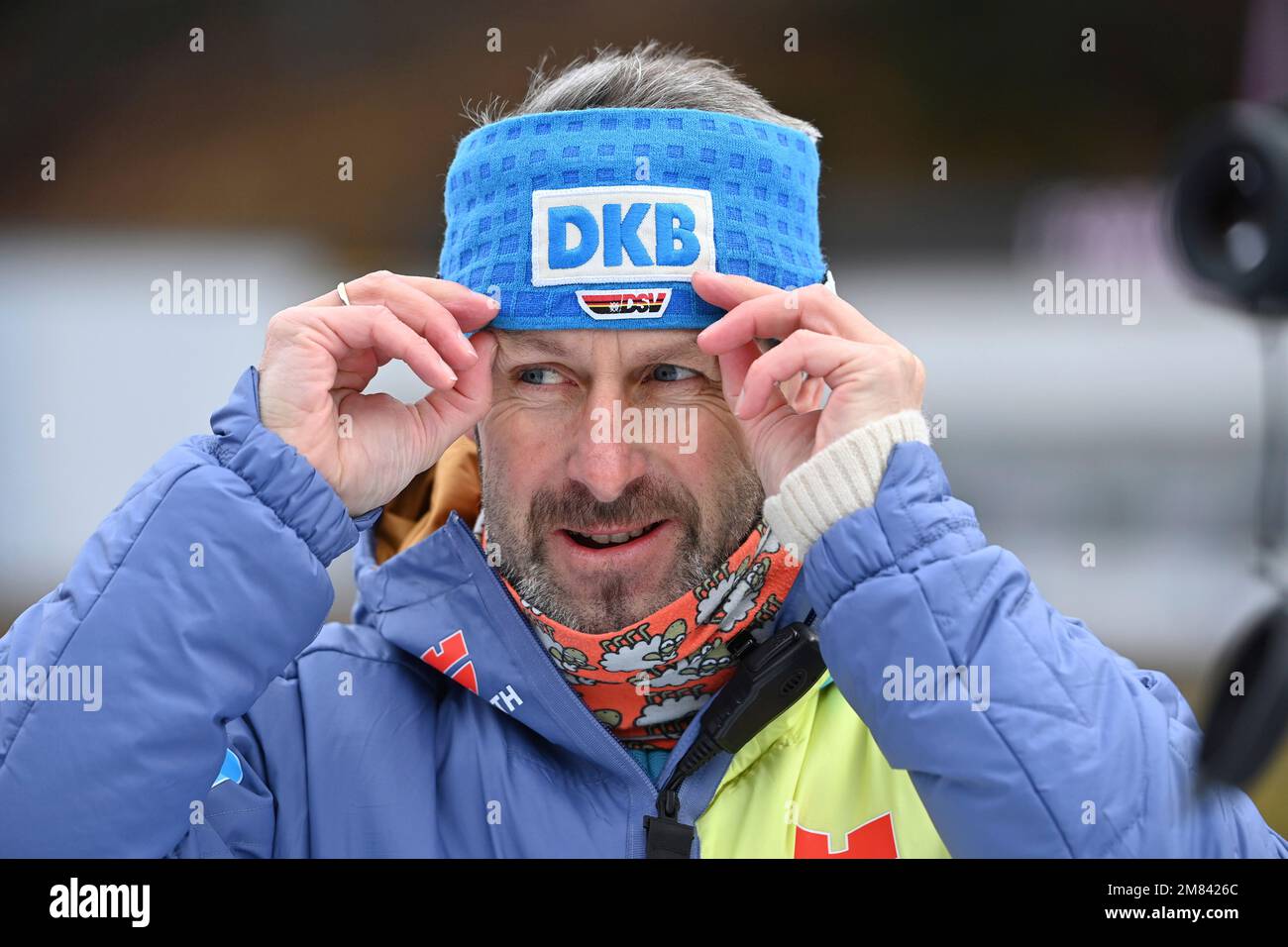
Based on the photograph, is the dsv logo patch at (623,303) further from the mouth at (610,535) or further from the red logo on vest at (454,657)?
the red logo on vest at (454,657)

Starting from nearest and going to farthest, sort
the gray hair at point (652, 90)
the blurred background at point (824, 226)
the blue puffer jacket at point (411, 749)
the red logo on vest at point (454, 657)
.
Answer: the blue puffer jacket at point (411, 749)
the red logo on vest at point (454, 657)
the gray hair at point (652, 90)
the blurred background at point (824, 226)

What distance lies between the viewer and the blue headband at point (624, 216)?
1.70 metres

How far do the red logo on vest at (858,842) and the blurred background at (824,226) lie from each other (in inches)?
122

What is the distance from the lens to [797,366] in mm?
1551

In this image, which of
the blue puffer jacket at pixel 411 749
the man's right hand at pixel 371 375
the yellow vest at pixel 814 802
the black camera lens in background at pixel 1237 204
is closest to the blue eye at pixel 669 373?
the man's right hand at pixel 371 375

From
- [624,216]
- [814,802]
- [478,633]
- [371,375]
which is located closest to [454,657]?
[478,633]

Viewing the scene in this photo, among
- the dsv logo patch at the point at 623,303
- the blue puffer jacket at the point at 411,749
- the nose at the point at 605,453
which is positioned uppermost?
the dsv logo patch at the point at 623,303

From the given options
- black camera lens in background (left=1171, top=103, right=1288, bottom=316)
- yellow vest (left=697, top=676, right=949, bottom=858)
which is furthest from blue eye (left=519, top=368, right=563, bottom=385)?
black camera lens in background (left=1171, top=103, right=1288, bottom=316)

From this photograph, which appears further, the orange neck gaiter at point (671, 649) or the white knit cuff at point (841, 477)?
the orange neck gaiter at point (671, 649)

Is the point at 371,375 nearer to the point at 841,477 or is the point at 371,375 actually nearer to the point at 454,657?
the point at 454,657

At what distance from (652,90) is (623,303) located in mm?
364

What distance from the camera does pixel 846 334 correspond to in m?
1.60

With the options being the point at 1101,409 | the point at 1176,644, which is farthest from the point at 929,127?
the point at 1176,644

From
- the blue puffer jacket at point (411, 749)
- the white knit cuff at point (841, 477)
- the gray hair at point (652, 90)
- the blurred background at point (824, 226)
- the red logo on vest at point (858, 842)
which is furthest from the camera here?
the blurred background at point (824, 226)
